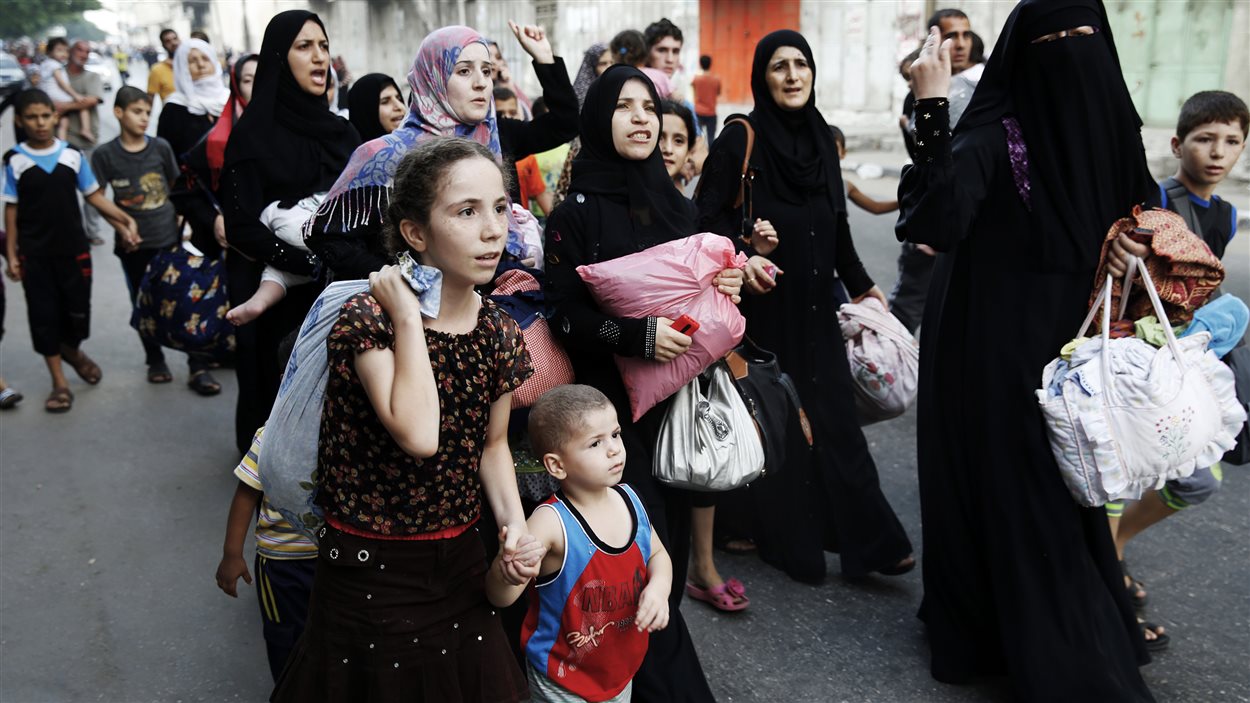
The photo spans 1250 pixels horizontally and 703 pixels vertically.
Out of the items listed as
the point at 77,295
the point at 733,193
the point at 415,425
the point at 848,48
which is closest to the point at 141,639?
the point at 415,425

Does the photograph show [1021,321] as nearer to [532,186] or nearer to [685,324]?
[685,324]

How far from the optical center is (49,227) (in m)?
6.60

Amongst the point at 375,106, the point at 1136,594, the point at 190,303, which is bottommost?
the point at 1136,594

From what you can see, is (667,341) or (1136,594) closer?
(667,341)

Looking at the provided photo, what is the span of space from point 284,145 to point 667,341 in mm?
1864

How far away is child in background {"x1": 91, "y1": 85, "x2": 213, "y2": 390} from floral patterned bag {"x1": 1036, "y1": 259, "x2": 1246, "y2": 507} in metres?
5.48

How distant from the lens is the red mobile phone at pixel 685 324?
313 centimetres

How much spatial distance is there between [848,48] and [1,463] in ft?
51.8

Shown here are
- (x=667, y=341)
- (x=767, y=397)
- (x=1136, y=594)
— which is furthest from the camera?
(x=1136, y=594)

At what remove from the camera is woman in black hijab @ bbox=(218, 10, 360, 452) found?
4070mm

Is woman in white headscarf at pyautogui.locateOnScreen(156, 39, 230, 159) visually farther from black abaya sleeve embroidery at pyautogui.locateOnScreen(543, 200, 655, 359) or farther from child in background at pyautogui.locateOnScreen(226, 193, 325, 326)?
black abaya sleeve embroidery at pyautogui.locateOnScreen(543, 200, 655, 359)

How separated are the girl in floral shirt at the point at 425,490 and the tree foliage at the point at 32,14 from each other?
7516 cm

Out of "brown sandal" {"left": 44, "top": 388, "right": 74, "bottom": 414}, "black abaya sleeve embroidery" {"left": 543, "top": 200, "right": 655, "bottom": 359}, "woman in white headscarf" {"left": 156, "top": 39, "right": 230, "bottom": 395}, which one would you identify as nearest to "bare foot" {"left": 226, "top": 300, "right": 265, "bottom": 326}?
"black abaya sleeve embroidery" {"left": 543, "top": 200, "right": 655, "bottom": 359}

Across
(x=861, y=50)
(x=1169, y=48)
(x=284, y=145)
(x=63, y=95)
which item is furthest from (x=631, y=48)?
(x=861, y=50)
